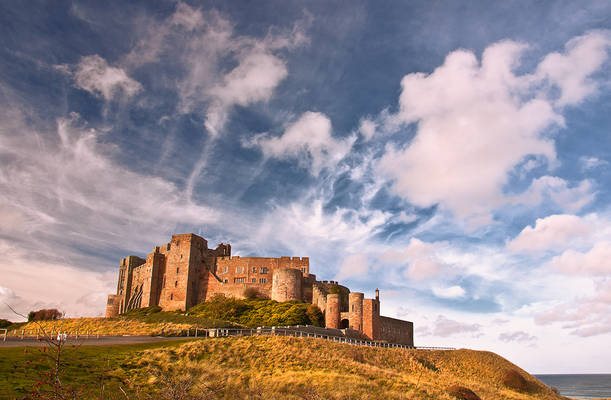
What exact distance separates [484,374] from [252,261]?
1495 inches

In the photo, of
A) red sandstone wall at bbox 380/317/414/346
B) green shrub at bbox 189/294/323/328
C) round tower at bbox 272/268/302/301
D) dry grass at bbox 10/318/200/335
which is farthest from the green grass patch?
round tower at bbox 272/268/302/301

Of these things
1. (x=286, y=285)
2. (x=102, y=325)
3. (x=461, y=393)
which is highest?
(x=286, y=285)

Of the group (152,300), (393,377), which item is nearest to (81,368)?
(393,377)

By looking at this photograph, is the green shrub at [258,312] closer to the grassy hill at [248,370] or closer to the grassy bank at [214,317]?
the grassy bank at [214,317]

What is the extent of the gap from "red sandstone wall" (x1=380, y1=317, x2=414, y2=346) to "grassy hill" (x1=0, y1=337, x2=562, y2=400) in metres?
13.7

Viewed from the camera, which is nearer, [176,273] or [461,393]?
[461,393]

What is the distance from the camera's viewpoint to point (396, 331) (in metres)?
63.2

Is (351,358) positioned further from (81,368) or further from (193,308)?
(193,308)

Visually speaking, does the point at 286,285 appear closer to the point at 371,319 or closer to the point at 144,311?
the point at 371,319

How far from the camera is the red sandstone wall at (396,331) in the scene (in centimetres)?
6042

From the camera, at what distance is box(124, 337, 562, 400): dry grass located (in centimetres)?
2547

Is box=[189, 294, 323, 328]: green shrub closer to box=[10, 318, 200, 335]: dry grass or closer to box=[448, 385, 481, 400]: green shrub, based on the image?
box=[10, 318, 200, 335]: dry grass

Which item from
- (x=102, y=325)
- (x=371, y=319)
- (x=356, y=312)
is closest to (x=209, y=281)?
(x=102, y=325)

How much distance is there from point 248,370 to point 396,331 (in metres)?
37.4
